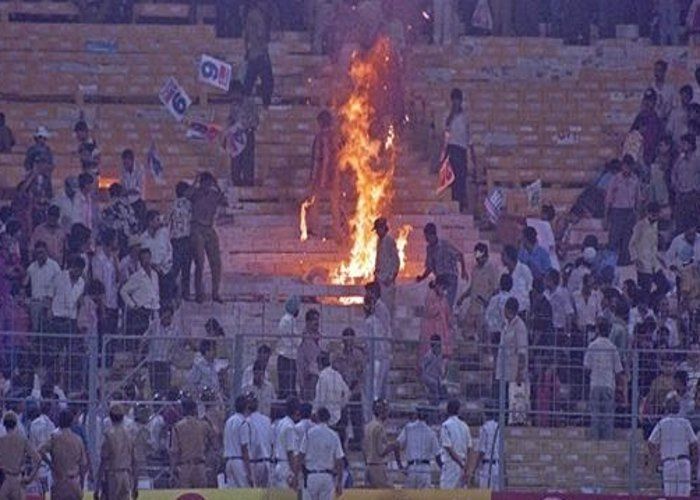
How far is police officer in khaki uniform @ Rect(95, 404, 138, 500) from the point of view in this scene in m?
32.2

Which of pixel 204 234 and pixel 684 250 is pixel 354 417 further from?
pixel 684 250

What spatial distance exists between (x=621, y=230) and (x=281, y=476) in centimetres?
758

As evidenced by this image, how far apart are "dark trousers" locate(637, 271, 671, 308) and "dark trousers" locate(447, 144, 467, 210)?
325 centimetres

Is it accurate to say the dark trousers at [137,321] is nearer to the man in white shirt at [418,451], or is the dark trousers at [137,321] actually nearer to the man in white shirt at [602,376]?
the man in white shirt at [418,451]

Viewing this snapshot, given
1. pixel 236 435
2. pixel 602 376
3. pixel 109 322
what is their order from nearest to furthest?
pixel 236 435 → pixel 602 376 → pixel 109 322

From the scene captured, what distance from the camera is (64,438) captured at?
32.1 metres

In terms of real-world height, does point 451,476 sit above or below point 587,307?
below

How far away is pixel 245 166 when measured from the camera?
4194 cm

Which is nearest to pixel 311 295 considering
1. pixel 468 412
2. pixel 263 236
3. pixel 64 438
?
pixel 263 236

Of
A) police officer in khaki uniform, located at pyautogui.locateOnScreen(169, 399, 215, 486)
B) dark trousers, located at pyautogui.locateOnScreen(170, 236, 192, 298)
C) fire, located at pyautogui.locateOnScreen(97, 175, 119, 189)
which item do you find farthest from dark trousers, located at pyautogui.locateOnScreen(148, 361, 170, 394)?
fire, located at pyautogui.locateOnScreen(97, 175, 119, 189)

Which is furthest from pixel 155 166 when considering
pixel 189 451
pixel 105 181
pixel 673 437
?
pixel 673 437

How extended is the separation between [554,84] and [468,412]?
31.9 ft

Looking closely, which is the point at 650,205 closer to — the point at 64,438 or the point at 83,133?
the point at 83,133

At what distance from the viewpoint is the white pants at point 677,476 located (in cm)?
3422
